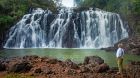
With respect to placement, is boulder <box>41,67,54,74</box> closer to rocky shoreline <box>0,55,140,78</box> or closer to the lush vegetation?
rocky shoreline <box>0,55,140,78</box>

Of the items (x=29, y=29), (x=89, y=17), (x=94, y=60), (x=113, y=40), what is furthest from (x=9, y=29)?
(x=94, y=60)

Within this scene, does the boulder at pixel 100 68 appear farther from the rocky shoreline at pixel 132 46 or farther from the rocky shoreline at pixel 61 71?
the rocky shoreline at pixel 132 46

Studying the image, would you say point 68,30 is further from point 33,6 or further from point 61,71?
point 61,71

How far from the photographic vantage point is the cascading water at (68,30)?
56375 mm

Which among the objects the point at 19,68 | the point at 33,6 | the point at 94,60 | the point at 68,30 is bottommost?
the point at 19,68

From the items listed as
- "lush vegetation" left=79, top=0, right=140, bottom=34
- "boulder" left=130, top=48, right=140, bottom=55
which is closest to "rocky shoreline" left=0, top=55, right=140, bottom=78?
"boulder" left=130, top=48, right=140, bottom=55

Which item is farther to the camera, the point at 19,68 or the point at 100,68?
the point at 100,68

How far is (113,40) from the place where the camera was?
5775cm

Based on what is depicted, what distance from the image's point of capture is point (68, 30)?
189 feet

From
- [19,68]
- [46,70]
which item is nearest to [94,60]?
[46,70]

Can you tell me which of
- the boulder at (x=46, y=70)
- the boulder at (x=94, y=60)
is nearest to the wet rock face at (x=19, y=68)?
the boulder at (x=46, y=70)

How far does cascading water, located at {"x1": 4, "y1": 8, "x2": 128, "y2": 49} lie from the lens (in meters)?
56.4

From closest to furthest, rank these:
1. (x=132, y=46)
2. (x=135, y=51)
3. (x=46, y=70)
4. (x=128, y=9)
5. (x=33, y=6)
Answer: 1. (x=46, y=70)
2. (x=135, y=51)
3. (x=132, y=46)
4. (x=128, y=9)
5. (x=33, y=6)

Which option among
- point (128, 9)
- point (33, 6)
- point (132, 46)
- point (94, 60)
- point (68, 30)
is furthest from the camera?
point (33, 6)
